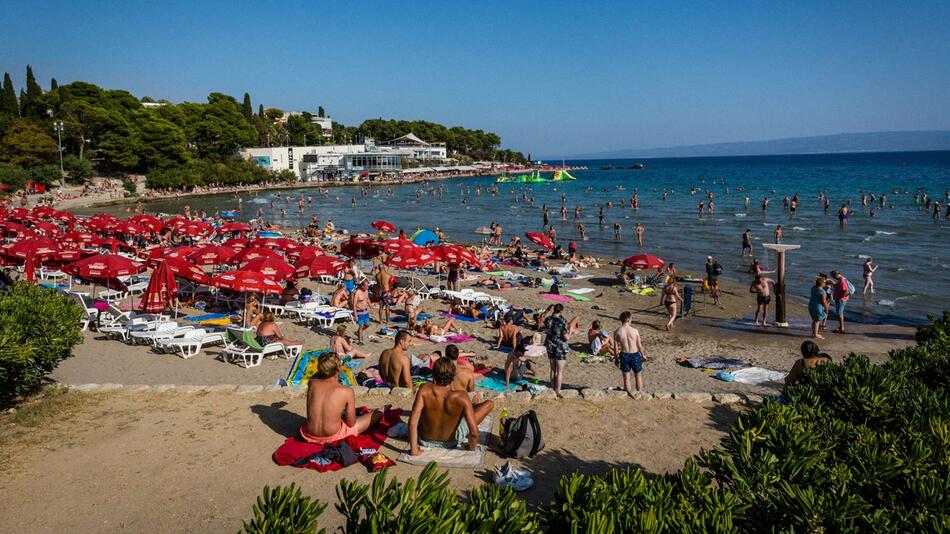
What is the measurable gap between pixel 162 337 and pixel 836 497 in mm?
11847

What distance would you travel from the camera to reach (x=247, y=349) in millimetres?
11422

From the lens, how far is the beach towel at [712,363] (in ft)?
40.7

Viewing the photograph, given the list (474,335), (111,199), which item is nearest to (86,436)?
(474,335)

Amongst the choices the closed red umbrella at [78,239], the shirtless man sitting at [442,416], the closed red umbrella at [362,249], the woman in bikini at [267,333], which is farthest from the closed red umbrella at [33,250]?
the shirtless man sitting at [442,416]

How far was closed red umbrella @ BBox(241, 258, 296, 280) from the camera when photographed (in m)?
13.6

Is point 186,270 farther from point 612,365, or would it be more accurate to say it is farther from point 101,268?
point 612,365

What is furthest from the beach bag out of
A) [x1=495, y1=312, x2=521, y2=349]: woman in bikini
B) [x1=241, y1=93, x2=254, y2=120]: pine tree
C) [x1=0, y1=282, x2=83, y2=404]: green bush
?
[x1=241, y1=93, x2=254, y2=120]: pine tree

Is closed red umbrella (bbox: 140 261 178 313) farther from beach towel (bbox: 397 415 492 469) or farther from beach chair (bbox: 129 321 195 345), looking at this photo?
beach towel (bbox: 397 415 492 469)

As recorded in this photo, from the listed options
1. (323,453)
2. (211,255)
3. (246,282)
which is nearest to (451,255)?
(246,282)

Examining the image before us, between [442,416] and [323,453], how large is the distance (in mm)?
1254

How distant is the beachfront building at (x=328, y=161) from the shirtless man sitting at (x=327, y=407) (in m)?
91.7

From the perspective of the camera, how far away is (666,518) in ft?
10.7

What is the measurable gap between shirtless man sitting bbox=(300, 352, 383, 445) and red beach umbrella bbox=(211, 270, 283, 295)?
6981 mm

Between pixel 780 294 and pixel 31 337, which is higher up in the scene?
pixel 31 337
